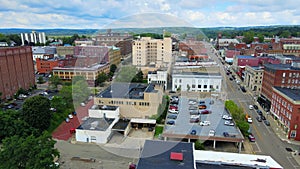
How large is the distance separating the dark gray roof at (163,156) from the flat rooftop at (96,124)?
136 inches

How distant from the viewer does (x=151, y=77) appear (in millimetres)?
17438

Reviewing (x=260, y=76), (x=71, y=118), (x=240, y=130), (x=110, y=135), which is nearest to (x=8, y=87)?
(x=71, y=118)

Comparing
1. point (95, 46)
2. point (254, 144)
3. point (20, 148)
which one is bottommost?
point (254, 144)

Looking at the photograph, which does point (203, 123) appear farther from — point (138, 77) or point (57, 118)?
point (138, 77)

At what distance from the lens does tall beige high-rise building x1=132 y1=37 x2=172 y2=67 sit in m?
16.6

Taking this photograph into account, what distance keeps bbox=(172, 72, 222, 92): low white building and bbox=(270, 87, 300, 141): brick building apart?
5.50m

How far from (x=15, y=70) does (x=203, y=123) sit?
1396cm

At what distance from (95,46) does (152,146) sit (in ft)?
51.4

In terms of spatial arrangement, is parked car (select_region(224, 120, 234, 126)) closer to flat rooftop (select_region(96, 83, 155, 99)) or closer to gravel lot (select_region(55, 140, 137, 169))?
flat rooftop (select_region(96, 83, 155, 99))

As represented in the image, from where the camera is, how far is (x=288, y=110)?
32.3 ft

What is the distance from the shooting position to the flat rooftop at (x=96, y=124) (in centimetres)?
948

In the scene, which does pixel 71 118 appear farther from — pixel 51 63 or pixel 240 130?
pixel 51 63

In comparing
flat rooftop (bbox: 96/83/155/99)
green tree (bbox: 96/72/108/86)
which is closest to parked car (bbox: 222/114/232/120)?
flat rooftop (bbox: 96/83/155/99)

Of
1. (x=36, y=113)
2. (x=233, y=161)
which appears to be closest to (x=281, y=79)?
(x=233, y=161)
